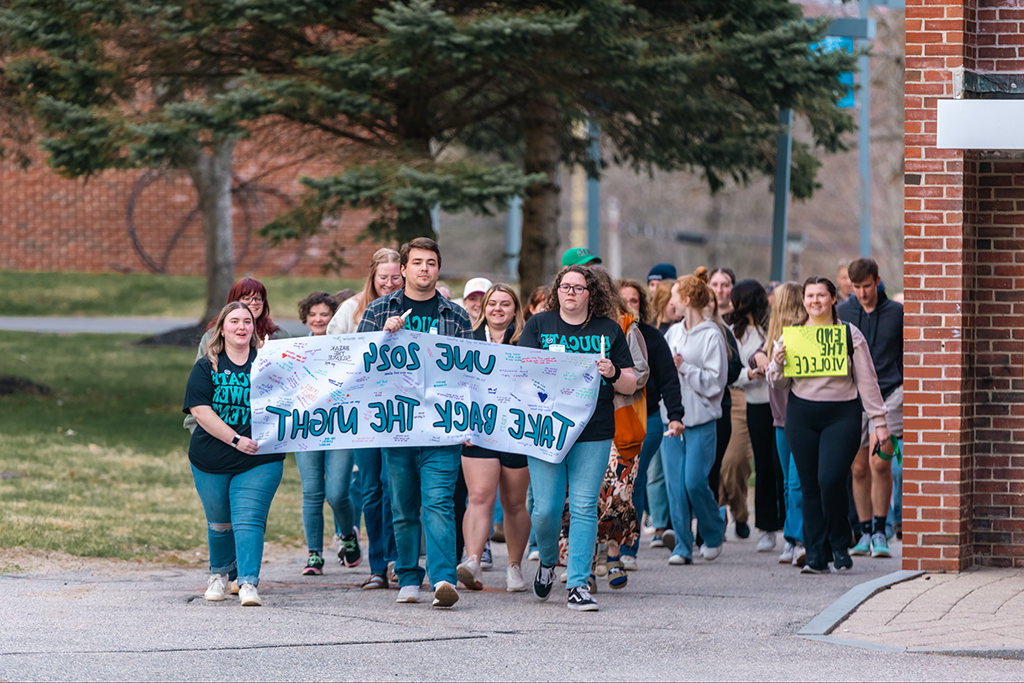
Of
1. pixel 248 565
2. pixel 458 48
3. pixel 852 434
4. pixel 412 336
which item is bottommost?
pixel 248 565

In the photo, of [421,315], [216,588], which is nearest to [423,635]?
[216,588]

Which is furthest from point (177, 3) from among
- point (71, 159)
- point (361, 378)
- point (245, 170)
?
point (245, 170)

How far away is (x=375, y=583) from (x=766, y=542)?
3488 millimetres

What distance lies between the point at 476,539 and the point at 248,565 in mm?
1377

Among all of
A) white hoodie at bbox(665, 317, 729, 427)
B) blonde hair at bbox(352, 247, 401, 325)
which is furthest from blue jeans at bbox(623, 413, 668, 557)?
blonde hair at bbox(352, 247, 401, 325)

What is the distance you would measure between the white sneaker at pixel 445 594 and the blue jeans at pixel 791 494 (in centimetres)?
323

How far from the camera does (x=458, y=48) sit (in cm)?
1417

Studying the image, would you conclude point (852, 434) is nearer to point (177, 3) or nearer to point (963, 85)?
point (963, 85)

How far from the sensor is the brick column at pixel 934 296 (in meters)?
8.85

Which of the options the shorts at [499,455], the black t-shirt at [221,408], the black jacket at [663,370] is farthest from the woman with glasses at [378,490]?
the black jacket at [663,370]

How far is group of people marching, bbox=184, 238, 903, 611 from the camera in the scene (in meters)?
8.03

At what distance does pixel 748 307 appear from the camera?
1096cm

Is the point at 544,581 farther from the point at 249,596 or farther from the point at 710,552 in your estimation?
the point at 710,552

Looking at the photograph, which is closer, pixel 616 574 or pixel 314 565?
pixel 616 574
